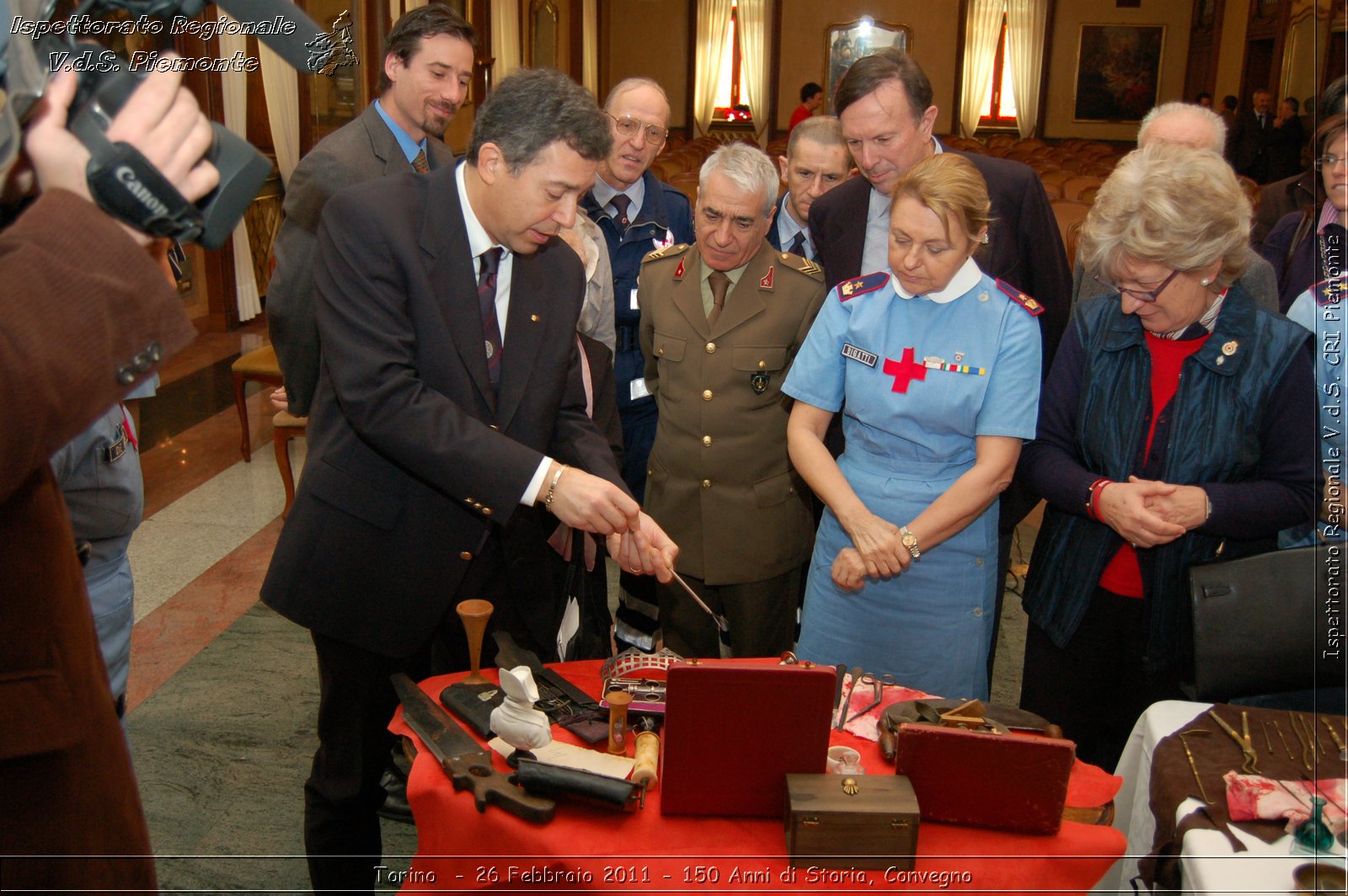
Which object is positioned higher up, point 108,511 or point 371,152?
point 371,152

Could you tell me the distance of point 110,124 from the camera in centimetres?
89

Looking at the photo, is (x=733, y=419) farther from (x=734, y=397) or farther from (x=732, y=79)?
(x=732, y=79)

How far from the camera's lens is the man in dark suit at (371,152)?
9.71 feet

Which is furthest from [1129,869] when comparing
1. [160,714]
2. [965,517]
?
[160,714]

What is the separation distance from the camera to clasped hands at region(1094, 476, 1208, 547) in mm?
2096

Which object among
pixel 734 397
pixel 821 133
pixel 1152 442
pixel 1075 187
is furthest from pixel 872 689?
pixel 1075 187

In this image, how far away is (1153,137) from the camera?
2.92 metres

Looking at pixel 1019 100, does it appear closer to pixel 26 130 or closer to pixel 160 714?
pixel 160 714

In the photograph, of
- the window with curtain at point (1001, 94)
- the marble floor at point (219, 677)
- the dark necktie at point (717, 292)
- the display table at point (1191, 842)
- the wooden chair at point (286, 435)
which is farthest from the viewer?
the window with curtain at point (1001, 94)

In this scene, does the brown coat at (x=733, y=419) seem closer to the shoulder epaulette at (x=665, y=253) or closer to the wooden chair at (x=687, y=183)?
the shoulder epaulette at (x=665, y=253)

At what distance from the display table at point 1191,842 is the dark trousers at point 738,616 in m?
1.14

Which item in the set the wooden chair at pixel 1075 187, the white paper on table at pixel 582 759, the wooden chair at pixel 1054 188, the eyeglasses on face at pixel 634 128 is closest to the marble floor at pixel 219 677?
the white paper on table at pixel 582 759

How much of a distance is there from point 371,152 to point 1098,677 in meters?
2.47

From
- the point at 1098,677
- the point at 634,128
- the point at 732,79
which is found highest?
the point at 732,79
